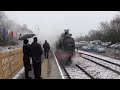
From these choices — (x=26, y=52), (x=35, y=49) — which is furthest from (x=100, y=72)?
(x=35, y=49)

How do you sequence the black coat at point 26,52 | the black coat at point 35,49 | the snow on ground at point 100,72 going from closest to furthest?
the black coat at point 35,49
the black coat at point 26,52
the snow on ground at point 100,72

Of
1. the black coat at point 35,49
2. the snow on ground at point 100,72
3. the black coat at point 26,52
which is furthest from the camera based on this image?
the snow on ground at point 100,72

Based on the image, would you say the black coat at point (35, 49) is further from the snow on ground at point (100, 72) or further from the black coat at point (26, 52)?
the snow on ground at point (100, 72)

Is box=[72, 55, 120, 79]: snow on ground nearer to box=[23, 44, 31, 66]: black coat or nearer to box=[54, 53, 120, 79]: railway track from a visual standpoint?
box=[54, 53, 120, 79]: railway track

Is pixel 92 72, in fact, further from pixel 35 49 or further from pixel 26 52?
pixel 35 49

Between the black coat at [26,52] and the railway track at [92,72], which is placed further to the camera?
the railway track at [92,72]

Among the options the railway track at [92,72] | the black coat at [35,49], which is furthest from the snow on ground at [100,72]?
the black coat at [35,49]

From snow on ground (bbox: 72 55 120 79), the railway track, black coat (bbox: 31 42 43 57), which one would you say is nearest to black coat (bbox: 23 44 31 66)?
black coat (bbox: 31 42 43 57)

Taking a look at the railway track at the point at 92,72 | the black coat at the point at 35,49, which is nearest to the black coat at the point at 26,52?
the black coat at the point at 35,49

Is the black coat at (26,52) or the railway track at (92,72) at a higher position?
the black coat at (26,52)

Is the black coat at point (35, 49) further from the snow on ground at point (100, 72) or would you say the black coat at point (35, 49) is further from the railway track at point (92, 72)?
the snow on ground at point (100, 72)
